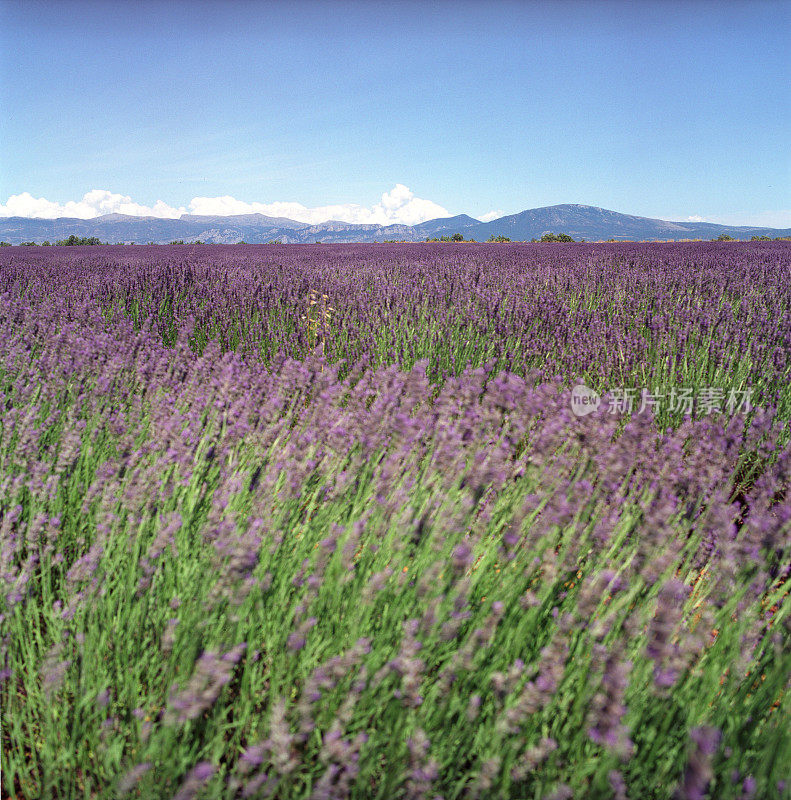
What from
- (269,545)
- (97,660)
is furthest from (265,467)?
(97,660)

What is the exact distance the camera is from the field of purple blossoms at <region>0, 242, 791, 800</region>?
825 millimetres

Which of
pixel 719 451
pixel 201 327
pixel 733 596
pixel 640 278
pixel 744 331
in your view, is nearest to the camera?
pixel 733 596

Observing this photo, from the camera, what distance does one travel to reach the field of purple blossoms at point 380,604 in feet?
2.71

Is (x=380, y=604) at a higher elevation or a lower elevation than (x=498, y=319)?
lower

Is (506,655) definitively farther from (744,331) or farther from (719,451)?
(744,331)

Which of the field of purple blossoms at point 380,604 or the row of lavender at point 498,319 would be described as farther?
the row of lavender at point 498,319

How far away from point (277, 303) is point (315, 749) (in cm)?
404

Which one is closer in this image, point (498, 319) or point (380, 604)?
point (380, 604)

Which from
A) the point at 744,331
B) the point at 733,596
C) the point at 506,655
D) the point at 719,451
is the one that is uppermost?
the point at 744,331

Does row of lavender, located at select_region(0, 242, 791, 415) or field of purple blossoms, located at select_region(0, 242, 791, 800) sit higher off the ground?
row of lavender, located at select_region(0, 242, 791, 415)

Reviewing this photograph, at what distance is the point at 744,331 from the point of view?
3342 mm

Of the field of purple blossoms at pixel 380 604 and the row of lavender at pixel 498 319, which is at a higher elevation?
the row of lavender at pixel 498 319

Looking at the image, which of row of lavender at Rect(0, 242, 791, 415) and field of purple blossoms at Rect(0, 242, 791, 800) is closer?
field of purple blossoms at Rect(0, 242, 791, 800)

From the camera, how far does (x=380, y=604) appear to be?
1.17 meters
